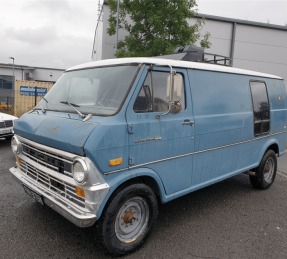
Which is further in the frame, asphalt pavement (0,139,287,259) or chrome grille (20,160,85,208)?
asphalt pavement (0,139,287,259)

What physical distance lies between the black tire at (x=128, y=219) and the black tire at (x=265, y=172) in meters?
2.88

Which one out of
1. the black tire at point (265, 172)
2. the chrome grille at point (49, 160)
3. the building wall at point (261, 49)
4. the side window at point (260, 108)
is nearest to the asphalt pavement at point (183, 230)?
the black tire at point (265, 172)

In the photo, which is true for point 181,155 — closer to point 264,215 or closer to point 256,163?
point 264,215

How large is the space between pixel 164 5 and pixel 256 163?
26.1 ft

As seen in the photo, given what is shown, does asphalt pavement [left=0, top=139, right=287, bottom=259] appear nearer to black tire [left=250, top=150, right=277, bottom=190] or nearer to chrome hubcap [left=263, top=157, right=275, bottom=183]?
black tire [left=250, top=150, right=277, bottom=190]

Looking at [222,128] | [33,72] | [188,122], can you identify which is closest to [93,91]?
[188,122]

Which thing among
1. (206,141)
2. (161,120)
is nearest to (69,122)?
(161,120)

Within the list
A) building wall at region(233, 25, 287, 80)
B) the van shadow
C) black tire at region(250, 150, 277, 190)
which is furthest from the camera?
building wall at region(233, 25, 287, 80)

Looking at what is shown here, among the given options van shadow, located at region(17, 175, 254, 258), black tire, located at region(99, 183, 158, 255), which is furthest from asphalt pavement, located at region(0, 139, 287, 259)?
black tire, located at region(99, 183, 158, 255)

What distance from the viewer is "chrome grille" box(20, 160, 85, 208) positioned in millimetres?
2984

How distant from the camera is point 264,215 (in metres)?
4.52

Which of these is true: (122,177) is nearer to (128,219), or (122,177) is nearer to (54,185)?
(128,219)

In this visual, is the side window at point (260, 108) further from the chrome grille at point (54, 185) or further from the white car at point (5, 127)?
the white car at point (5, 127)

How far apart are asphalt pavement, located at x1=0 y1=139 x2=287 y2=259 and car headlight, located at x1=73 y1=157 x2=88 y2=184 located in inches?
32.2
